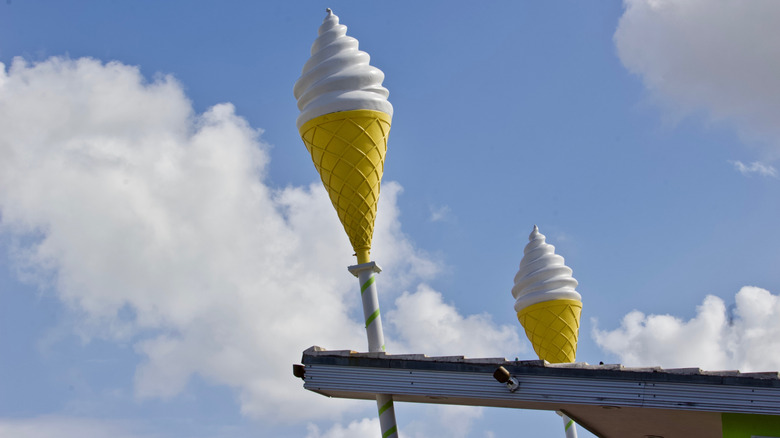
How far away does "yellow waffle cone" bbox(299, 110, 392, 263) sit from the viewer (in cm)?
1507

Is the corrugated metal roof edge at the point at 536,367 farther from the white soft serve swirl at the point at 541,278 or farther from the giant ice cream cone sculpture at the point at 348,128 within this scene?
the white soft serve swirl at the point at 541,278

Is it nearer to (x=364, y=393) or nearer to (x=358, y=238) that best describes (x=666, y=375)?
(x=364, y=393)

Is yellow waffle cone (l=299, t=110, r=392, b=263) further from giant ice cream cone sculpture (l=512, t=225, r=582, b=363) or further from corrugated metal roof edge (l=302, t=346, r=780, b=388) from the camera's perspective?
giant ice cream cone sculpture (l=512, t=225, r=582, b=363)

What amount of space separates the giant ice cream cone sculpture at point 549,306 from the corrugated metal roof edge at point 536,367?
1038cm

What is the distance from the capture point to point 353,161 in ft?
49.7

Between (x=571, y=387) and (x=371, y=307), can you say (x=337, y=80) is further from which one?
(x=571, y=387)

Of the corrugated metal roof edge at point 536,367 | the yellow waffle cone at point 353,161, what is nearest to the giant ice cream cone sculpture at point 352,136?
the yellow waffle cone at point 353,161

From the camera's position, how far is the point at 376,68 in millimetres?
15750

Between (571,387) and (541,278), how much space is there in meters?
11.4

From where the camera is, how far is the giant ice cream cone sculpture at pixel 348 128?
15.1 meters

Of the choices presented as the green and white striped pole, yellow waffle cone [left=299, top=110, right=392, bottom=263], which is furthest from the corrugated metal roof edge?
yellow waffle cone [left=299, top=110, right=392, bottom=263]

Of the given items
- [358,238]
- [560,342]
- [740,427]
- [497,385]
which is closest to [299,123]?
[358,238]

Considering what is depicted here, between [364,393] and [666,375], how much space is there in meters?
4.62

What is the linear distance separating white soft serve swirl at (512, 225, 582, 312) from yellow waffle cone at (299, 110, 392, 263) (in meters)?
8.71
